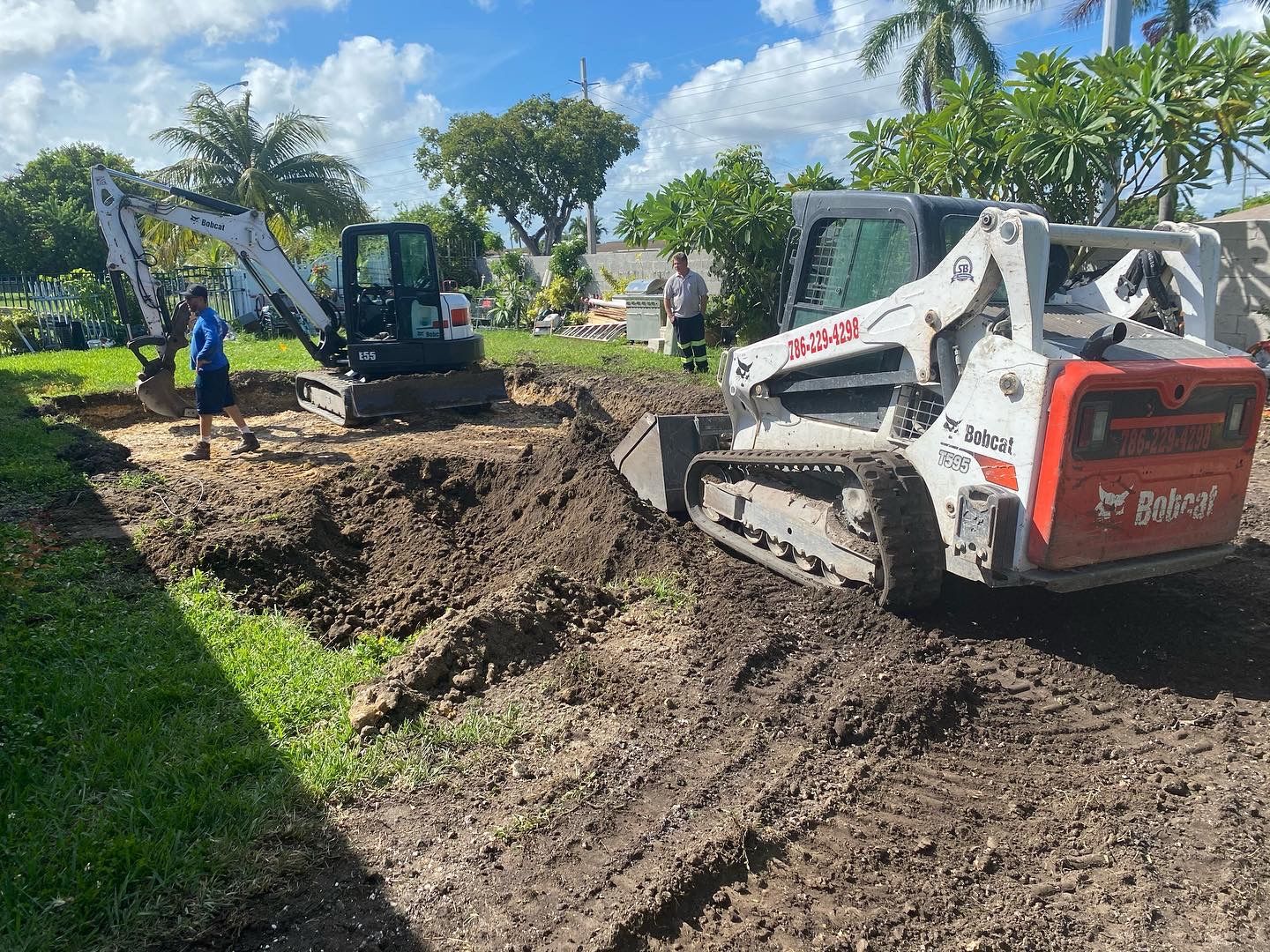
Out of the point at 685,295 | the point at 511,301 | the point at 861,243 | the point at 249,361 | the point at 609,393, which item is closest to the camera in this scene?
the point at 861,243

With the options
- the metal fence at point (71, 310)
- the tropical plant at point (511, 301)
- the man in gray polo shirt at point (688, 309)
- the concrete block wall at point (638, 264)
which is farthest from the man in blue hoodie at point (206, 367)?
the tropical plant at point (511, 301)

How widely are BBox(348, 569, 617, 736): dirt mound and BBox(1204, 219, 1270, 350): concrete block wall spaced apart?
33.5 ft

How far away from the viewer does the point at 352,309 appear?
11.2 m

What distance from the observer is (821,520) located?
5.07m

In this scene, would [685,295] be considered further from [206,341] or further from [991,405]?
[991,405]

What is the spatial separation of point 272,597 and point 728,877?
3.68m

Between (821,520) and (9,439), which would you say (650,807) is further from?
(9,439)

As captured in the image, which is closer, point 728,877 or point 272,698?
point 728,877

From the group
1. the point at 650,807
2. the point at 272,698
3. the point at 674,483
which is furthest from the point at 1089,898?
the point at 674,483

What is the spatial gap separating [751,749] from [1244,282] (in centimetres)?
1097

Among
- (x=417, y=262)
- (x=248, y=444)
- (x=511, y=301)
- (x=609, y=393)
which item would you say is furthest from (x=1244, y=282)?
(x=511, y=301)

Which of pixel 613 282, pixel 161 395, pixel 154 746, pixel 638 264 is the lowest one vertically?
pixel 154 746

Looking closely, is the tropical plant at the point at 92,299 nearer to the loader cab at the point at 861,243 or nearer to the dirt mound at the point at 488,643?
the dirt mound at the point at 488,643

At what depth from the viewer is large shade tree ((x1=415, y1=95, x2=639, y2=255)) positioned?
3869 cm
